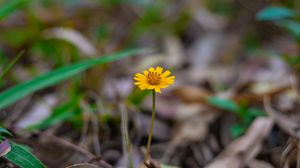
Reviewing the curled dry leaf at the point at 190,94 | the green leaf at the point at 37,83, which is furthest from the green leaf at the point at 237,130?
the green leaf at the point at 37,83

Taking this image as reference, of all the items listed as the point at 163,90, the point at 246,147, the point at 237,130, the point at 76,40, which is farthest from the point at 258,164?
the point at 76,40

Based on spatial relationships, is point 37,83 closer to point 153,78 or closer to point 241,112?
point 153,78

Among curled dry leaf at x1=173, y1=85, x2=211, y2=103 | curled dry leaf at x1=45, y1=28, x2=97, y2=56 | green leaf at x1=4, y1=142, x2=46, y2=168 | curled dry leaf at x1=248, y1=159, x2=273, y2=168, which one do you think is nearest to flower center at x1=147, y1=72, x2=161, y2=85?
green leaf at x1=4, y1=142, x2=46, y2=168

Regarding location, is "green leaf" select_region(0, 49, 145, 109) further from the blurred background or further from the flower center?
the flower center

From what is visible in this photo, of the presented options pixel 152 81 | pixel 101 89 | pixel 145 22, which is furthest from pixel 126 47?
pixel 152 81

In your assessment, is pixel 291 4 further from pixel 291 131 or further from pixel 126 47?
pixel 291 131
